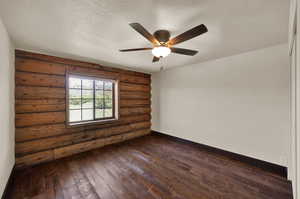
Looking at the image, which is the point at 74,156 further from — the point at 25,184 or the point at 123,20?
the point at 123,20

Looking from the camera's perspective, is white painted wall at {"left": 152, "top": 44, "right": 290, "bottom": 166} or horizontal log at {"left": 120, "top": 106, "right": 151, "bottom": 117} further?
horizontal log at {"left": 120, "top": 106, "right": 151, "bottom": 117}

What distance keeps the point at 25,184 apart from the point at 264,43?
4.56 meters

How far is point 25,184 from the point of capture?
6.44 ft

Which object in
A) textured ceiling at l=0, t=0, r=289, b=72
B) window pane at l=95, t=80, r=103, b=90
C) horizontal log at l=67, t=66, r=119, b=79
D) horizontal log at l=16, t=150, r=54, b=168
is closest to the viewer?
textured ceiling at l=0, t=0, r=289, b=72

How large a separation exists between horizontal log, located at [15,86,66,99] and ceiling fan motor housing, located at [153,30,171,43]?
2.43 m

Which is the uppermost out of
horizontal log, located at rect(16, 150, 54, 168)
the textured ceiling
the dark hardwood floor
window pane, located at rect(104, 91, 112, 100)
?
the textured ceiling

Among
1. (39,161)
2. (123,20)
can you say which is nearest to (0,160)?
(39,161)

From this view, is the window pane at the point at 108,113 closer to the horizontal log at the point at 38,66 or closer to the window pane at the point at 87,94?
the window pane at the point at 87,94

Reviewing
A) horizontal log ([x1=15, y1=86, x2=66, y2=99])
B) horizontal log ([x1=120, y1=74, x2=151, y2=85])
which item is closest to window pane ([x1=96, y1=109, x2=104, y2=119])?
horizontal log ([x1=15, y1=86, x2=66, y2=99])

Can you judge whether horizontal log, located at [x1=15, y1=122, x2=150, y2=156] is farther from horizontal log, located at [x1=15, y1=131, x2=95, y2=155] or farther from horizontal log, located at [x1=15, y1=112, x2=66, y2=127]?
horizontal log, located at [x1=15, y1=112, x2=66, y2=127]

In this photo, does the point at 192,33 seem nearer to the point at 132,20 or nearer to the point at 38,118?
the point at 132,20

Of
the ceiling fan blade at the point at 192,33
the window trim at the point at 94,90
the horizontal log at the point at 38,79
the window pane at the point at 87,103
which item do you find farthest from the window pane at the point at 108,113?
the ceiling fan blade at the point at 192,33

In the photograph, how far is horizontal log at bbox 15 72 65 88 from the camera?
7.96ft

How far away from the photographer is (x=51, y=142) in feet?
9.06
